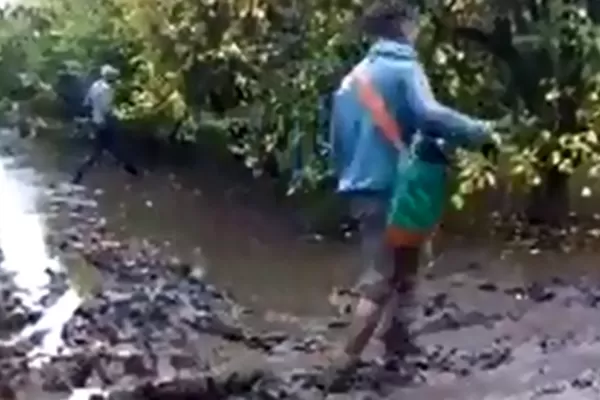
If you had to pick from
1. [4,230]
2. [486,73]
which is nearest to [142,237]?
[4,230]

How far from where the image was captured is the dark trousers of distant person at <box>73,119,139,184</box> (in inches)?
790

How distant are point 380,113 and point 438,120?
12.6 inches

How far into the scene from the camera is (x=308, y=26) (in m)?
14.3

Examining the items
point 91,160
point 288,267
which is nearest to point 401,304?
point 288,267

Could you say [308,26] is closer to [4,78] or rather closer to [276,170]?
[276,170]

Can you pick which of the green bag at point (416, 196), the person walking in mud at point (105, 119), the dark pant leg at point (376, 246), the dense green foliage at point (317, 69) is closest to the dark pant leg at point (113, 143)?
the person walking in mud at point (105, 119)

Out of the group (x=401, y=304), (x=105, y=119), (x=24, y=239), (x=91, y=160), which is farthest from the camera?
(x=105, y=119)

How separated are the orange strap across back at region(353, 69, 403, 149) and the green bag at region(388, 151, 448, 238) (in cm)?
11

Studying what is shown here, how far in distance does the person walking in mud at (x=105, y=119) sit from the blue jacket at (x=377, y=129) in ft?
42.6

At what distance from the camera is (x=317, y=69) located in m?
14.3

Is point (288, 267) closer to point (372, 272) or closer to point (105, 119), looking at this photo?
point (372, 272)

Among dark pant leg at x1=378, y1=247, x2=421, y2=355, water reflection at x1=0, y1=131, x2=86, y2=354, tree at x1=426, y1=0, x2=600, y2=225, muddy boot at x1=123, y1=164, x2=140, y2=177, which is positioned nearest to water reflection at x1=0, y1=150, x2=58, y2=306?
water reflection at x1=0, y1=131, x2=86, y2=354

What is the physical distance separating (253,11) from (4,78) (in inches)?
503

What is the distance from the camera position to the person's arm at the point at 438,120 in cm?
715
